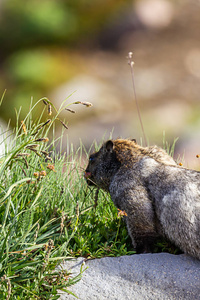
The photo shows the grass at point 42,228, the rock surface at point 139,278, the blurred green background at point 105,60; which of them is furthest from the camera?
the blurred green background at point 105,60

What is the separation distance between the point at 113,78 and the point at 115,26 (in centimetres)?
263

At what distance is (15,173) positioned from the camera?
4883mm

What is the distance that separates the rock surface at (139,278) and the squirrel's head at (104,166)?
1.13 m

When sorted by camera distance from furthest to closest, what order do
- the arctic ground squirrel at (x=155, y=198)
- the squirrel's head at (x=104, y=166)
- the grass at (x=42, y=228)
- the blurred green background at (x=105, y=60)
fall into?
1. the blurred green background at (x=105, y=60)
2. the squirrel's head at (x=104, y=166)
3. the arctic ground squirrel at (x=155, y=198)
4. the grass at (x=42, y=228)

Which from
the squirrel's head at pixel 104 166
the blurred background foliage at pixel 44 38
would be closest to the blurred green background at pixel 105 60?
the blurred background foliage at pixel 44 38

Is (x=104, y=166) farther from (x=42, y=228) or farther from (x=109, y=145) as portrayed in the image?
(x=42, y=228)

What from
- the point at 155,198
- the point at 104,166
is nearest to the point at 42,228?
the point at 155,198

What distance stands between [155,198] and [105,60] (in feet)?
35.9

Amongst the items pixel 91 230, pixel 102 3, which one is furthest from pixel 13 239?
pixel 102 3

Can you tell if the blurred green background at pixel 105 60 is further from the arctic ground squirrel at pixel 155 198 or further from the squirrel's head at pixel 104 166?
the arctic ground squirrel at pixel 155 198

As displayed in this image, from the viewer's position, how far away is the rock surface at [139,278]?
3.99 metres

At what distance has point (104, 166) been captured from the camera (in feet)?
17.6

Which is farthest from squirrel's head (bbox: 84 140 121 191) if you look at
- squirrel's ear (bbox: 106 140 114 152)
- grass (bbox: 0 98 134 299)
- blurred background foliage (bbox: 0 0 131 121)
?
blurred background foliage (bbox: 0 0 131 121)

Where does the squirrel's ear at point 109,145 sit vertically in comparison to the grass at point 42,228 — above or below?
above
